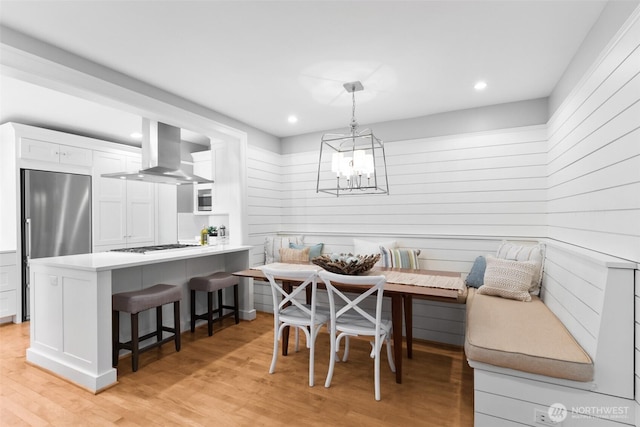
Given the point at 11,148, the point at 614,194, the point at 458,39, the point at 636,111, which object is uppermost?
the point at 458,39

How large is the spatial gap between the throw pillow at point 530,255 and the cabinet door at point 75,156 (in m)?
5.47

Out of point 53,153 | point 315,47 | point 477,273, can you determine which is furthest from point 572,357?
point 53,153

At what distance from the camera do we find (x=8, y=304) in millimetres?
3904

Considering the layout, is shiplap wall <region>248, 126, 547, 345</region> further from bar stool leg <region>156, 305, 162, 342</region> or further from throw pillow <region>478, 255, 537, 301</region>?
bar stool leg <region>156, 305, 162, 342</region>

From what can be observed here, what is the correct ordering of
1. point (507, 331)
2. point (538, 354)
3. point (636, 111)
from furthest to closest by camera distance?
point (507, 331) < point (538, 354) < point (636, 111)

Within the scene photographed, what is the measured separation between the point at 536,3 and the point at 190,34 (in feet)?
7.28

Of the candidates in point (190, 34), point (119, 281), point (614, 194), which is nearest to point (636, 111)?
point (614, 194)

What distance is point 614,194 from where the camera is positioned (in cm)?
185

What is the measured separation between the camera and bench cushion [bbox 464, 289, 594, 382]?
1731mm

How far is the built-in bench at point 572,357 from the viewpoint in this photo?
1.65 metres

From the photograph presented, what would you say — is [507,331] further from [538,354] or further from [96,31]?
[96,31]

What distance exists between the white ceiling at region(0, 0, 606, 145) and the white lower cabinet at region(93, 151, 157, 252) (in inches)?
50.8

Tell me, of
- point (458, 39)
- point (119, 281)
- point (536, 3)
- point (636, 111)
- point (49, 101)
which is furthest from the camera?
point (49, 101)

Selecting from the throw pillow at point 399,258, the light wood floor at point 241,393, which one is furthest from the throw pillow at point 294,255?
the light wood floor at point 241,393
